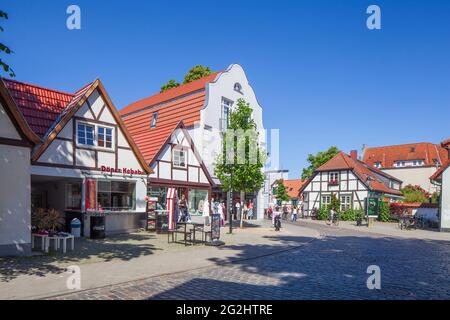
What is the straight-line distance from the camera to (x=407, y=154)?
6400 cm

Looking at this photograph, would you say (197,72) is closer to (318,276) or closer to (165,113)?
(165,113)

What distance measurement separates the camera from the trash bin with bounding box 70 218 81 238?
15.8m

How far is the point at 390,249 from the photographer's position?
15.1m

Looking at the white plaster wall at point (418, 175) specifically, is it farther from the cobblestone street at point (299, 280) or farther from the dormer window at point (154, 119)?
the cobblestone street at point (299, 280)

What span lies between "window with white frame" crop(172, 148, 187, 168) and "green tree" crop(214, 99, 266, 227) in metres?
2.63

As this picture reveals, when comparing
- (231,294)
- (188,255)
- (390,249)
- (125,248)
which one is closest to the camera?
(231,294)

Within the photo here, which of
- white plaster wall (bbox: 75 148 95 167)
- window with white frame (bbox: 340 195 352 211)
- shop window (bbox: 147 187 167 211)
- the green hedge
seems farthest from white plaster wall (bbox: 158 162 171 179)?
window with white frame (bbox: 340 195 352 211)

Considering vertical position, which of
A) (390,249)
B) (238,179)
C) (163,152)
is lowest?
(390,249)

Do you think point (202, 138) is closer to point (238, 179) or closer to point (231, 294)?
point (238, 179)

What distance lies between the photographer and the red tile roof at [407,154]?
6169cm

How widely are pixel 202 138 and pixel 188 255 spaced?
1571cm

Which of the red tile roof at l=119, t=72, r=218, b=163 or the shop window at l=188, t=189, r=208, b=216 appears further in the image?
the shop window at l=188, t=189, r=208, b=216

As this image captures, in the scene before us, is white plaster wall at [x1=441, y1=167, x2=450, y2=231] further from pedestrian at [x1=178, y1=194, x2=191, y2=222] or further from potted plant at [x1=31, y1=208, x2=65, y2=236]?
potted plant at [x1=31, y1=208, x2=65, y2=236]
